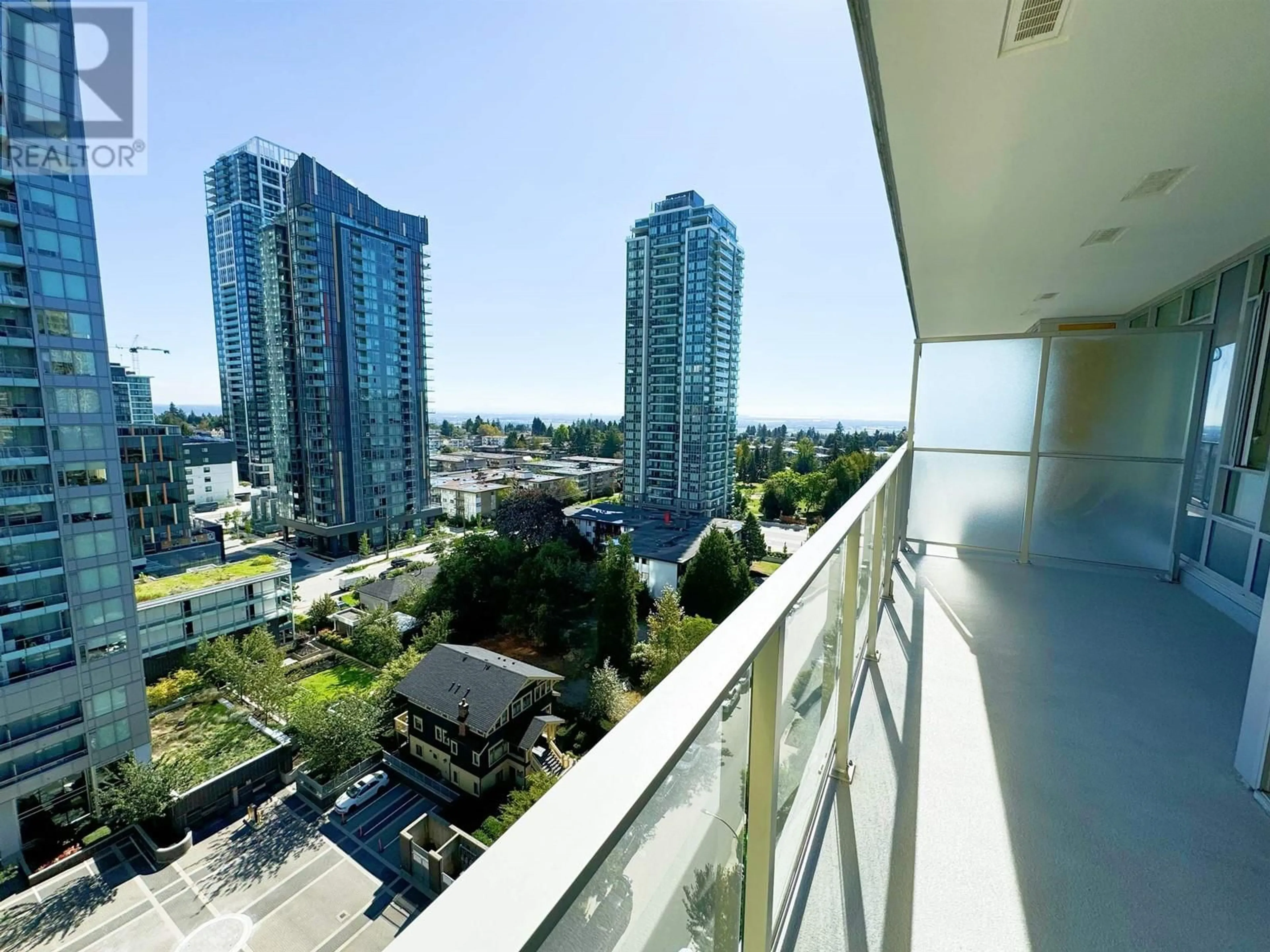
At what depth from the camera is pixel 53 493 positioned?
10664 mm

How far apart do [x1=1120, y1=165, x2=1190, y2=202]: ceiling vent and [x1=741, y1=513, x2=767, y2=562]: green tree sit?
67.1 ft

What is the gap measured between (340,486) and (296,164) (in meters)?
17.8

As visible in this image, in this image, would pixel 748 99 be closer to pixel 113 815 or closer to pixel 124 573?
pixel 124 573

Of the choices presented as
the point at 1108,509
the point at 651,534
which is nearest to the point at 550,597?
the point at 651,534

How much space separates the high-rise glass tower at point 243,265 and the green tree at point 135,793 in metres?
31.5

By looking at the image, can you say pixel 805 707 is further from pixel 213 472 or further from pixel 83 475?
pixel 213 472

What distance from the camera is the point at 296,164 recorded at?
28391 millimetres

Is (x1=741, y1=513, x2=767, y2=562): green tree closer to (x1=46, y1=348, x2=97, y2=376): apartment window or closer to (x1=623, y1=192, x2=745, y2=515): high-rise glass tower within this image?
(x1=623, y1=192, x2=745, y2=515): high-rise glass tower

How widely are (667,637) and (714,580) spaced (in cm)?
398

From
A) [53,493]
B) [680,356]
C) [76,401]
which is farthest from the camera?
[680,356]

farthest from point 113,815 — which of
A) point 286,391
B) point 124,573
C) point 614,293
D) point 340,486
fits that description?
point 614,293

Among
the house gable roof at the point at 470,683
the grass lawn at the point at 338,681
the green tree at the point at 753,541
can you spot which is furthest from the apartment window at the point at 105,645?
the green tree at the point at 753,541

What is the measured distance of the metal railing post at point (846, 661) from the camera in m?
1.76

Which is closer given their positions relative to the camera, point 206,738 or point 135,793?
point 135,793
